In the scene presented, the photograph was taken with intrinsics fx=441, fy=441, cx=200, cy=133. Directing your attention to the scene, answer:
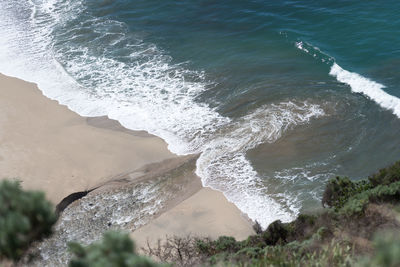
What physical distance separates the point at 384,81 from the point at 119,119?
13.1m

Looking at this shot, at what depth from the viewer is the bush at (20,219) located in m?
6.08

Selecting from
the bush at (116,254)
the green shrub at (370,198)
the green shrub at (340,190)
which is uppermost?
the bush at (116,254)

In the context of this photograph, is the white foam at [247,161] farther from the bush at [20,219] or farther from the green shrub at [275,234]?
the bush at [20,219]

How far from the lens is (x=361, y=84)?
2180 centimetres

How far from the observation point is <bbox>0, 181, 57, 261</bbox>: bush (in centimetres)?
608

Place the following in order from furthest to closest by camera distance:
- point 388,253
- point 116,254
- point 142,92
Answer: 1. point 142,92
2. point 116,254
3. point 388,253

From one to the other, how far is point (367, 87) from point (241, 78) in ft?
20.5

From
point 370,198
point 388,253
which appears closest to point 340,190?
point 370,198

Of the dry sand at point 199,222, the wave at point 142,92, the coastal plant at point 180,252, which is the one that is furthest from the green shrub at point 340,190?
the coastal plant at point 180,252

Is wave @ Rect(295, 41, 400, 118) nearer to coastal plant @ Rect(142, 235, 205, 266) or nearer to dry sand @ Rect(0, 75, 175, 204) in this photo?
dry sand @ Rect(0, 75, 175, 204)

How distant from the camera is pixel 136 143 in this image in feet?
62.4

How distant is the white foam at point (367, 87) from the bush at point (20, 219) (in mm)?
17384

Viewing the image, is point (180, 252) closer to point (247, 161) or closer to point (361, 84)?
point (247, 161)

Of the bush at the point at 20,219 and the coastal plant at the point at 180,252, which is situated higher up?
the bush at the point at 20,219
